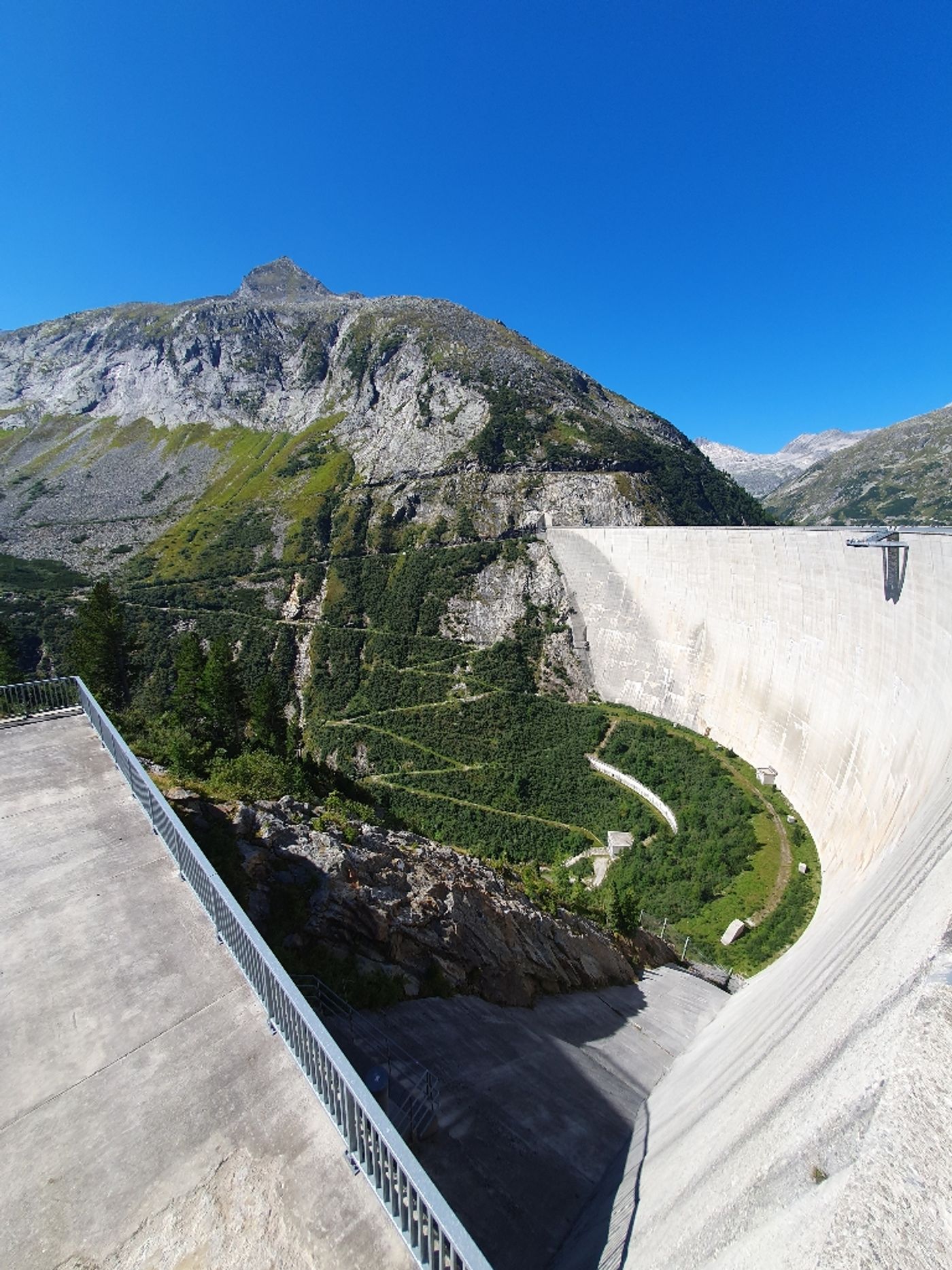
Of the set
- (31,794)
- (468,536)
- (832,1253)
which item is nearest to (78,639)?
(31,794)

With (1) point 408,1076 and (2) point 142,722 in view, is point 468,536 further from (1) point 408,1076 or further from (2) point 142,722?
(1) point 408,1076

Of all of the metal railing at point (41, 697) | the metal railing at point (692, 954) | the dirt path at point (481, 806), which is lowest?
the dirt path at point (481, 806)

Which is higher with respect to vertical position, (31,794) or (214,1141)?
(31,794)

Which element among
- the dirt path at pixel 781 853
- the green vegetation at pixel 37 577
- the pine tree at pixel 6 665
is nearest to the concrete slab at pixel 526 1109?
the dirt path at pixel 781 853

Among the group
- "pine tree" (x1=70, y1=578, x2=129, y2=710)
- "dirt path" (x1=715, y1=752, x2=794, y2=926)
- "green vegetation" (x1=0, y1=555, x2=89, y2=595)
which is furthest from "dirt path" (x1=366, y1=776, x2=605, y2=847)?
"green vegetation" (x1=0, y1=555, x2=89, y2=595)

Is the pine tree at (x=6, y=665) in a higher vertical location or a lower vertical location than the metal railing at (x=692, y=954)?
higher

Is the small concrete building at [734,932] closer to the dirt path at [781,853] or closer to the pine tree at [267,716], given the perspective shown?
the dirt path at [781,853]

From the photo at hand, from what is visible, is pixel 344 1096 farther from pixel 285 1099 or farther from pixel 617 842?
pixel 617 842
